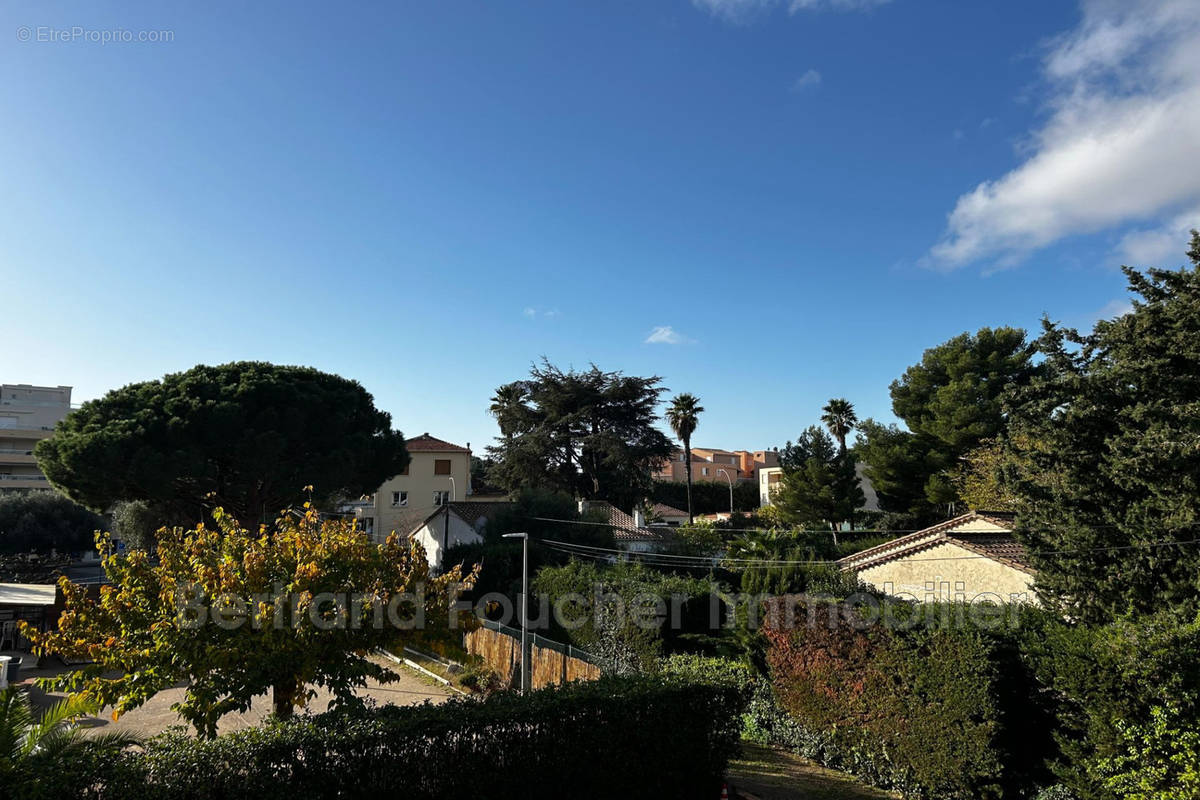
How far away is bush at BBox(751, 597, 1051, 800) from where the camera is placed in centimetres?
1048

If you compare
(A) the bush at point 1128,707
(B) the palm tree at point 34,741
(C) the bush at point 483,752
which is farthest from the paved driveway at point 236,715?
(A) the bush at point 1128,707

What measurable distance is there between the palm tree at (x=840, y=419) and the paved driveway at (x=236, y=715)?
45.8 m

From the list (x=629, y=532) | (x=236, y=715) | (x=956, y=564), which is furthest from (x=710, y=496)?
(x=236, y=715)

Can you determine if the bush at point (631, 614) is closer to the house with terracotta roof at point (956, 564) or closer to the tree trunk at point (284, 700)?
the house with terracotta roof at point (956, 564)

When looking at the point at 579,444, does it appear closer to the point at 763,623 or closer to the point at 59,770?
the point at 763,623

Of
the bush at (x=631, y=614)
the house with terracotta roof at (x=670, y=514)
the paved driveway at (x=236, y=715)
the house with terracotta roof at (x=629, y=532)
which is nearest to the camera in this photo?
the paved driveway at (x=236, y=715)

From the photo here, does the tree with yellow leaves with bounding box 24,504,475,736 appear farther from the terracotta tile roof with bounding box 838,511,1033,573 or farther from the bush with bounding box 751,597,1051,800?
the terracotta tile roof with bounding box 838,511,1033,573

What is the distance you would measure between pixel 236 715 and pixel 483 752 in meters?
10.8

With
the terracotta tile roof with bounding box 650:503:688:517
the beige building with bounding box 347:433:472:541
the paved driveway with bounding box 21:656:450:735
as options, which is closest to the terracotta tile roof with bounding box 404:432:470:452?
the beige building with bounding box 347:433:472:541

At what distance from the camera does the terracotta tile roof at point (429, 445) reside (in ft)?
170

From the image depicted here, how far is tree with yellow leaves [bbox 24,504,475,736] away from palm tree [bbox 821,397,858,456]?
53132mm

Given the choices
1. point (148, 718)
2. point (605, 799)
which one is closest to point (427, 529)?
point (148, 718)

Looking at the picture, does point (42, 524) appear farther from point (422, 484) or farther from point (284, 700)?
point (284, 700)

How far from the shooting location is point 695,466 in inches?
3809
